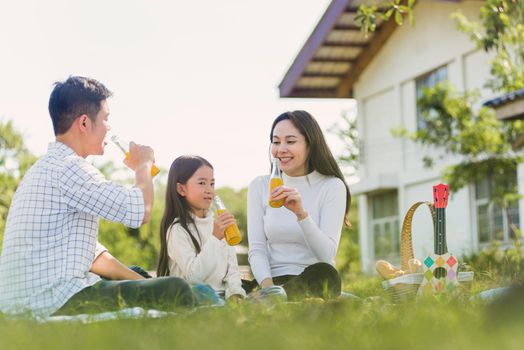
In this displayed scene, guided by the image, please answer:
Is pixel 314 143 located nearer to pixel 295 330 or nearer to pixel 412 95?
pixel 295 330

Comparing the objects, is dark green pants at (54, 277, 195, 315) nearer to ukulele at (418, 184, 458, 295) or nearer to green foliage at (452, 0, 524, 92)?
ukulele at (418, 184, 458, 295)

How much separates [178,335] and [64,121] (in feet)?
6.28

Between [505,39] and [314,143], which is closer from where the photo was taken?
[314,143]

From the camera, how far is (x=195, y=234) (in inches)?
229

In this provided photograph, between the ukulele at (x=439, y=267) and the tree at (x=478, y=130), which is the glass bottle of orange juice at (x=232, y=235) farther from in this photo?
the tree at (x=478, y=130)

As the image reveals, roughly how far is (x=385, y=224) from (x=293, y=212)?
18741 mm

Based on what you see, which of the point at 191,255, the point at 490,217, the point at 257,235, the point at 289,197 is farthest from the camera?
the point at 490,217

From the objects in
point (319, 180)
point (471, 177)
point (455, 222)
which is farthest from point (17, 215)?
point (455, 222)

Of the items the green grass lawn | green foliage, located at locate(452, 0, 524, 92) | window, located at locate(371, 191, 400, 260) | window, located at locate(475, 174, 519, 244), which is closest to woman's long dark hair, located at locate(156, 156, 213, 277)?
the green grass lawn

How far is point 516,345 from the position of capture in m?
2.82

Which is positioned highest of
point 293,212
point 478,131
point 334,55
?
point 334,55

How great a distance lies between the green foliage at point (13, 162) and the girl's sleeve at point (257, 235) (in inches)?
223

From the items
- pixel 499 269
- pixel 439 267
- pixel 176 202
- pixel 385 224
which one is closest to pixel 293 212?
pixel 176 202

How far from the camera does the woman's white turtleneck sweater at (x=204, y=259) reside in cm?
550
